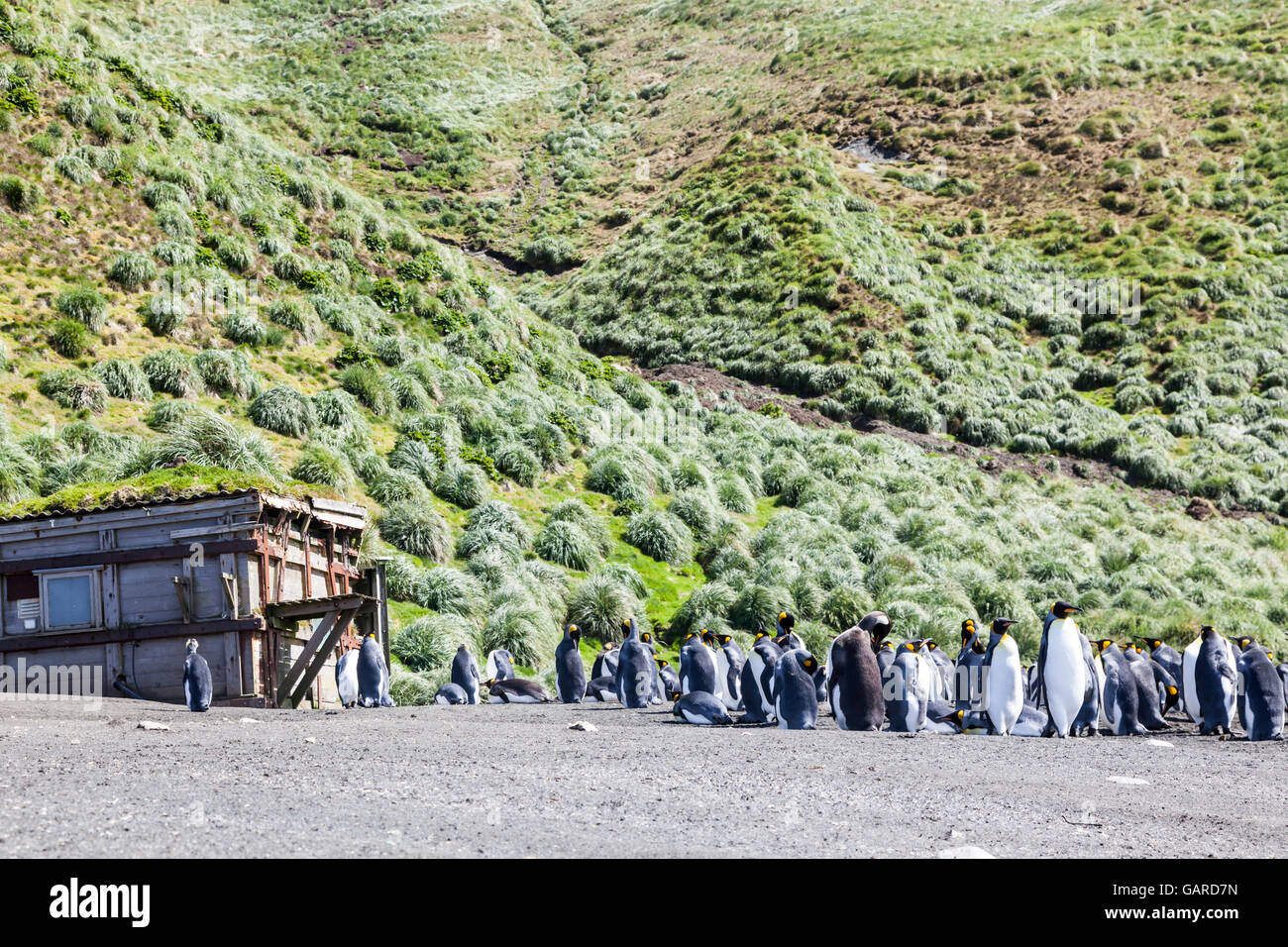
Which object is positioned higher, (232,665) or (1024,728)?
(232,665)

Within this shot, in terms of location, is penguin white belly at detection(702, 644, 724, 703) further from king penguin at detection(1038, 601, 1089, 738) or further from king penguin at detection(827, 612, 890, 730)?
king penguin at detection(1038, 601, 1089, 738)

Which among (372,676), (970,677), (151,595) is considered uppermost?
(151,595)

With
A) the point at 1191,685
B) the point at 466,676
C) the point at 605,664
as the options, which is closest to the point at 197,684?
the point at 466,676

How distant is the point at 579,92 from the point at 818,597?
65.1m

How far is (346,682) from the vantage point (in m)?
13.3

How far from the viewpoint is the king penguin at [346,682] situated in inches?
522

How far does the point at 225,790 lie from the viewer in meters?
5.82

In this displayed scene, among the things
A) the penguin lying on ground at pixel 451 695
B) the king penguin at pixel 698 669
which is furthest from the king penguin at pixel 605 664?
the penguin lying on ground at pixel 451 695

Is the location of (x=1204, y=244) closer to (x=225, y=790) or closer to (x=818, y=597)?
(x=818, y=597)

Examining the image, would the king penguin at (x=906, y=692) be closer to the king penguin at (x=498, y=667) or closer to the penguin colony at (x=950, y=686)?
the penguin colony at (x=950, y=686)

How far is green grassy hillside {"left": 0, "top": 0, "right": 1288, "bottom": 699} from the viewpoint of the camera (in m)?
19.9

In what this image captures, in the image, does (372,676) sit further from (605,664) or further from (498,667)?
(605,664)

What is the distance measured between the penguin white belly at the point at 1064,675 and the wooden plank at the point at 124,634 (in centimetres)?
838

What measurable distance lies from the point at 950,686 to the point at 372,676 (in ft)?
23.1
